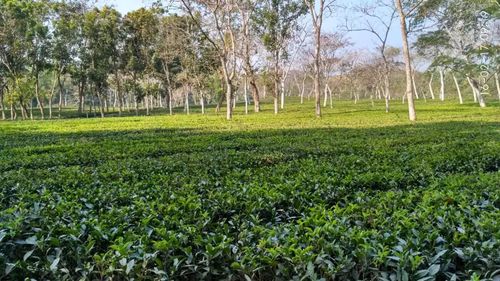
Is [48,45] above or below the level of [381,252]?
above

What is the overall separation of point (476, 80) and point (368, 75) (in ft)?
84.1

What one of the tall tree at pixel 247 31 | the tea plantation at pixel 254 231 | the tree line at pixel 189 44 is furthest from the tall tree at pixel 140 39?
the tea plantation at pixel 254 231

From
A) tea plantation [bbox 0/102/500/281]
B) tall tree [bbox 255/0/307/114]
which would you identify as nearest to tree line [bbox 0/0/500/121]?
tall tree [bbox 255/0/307/114]

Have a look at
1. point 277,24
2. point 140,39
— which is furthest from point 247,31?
point 140,39

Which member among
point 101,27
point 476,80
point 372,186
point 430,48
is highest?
point 101,27

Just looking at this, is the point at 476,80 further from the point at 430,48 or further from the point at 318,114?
the point at 318,114

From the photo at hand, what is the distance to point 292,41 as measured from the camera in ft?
149

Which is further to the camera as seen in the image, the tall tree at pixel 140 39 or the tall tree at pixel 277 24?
the tall tree at pixel 140 39

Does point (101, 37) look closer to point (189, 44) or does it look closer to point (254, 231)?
point (189, 44)

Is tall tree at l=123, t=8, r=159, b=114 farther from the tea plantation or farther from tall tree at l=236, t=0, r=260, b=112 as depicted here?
the tea plantation

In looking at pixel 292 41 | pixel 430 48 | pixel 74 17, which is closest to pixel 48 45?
pixel 74 17

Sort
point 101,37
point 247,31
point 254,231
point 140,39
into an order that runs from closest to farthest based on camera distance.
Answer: point 254,231 < point 247,31 < point 101,37 < point 140,39

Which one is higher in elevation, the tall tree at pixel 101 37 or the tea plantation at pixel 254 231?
the tall tree at pixel 101 37

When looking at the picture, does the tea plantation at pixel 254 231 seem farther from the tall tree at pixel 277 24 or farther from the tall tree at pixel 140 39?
the tall tree at pixel 140 39
